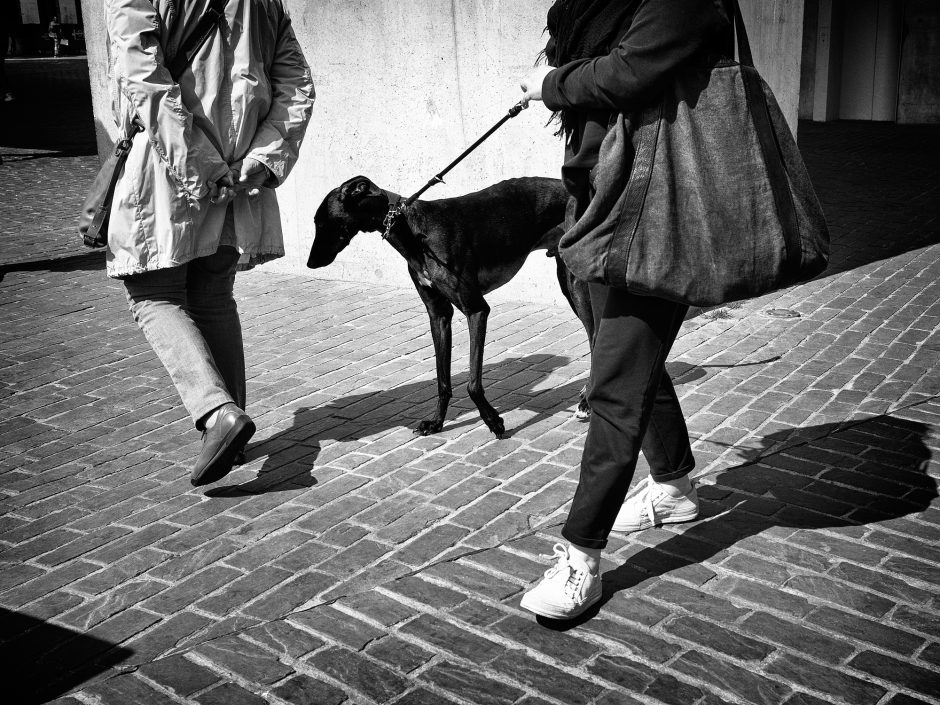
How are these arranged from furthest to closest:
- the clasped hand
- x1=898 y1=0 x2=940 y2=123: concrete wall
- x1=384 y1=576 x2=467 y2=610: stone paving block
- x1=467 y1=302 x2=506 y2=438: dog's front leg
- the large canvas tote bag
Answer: x1=898 y1=0 x2=940 y2=123: concrete wall, x1=467 y1=302 x2=506 y2=438: dog's front leg, the clasped hand, x1=384 y1=576 x2=467 y2=610: stone paving block, the large canvas tote bag

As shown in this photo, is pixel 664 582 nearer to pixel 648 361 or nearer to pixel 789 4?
pixel 648 361

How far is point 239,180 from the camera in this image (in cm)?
441

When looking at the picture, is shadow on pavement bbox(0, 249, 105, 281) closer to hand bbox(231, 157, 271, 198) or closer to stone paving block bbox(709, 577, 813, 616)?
hand bbox(231, 157, 271, 198)

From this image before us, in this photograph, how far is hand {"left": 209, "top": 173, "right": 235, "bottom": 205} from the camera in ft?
14.2

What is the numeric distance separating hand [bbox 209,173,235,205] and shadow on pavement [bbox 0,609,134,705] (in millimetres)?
1851

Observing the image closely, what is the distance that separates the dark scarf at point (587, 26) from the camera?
295 cm

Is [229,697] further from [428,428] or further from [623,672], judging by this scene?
[428,428]

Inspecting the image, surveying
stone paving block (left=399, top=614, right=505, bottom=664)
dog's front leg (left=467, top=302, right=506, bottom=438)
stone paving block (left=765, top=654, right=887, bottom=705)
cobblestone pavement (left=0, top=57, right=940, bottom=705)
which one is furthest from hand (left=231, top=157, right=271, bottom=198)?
stone paving block (left=765, top=654, right=887, bottom=705)

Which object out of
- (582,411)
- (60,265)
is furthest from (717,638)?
(60,265)

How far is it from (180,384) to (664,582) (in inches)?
85.7

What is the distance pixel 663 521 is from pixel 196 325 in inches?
86.2

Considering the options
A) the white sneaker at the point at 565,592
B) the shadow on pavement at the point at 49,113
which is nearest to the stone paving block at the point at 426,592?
the white sneaker at the point at 565,592

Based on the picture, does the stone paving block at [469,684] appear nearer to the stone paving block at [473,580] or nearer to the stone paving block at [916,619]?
the stone paving block at [473,580]

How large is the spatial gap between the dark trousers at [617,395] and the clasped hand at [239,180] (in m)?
1.89
